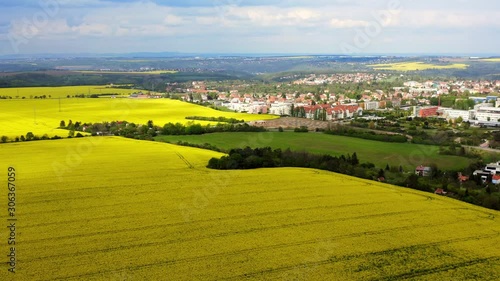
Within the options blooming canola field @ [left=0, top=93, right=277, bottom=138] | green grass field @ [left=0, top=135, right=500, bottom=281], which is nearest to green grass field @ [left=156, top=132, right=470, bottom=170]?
blooming canola field @ [left=0, top=93, right=277, bottom=138]

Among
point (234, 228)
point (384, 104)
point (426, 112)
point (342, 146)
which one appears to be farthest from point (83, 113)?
point (384, 104)

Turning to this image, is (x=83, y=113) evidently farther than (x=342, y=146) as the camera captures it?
Yes

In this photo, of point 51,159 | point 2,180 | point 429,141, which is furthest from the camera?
point 429,141

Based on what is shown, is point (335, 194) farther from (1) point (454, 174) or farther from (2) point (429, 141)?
(2) point (429, 141)

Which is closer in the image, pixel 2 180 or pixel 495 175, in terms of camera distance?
pixel 2 180

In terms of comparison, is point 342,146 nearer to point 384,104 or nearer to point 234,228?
point 234,228

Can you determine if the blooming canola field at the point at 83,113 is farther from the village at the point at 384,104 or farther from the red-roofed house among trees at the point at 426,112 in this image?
the red-roofed house among trees at the point at 426,112

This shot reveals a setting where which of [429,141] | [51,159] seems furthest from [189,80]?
[51,159]
